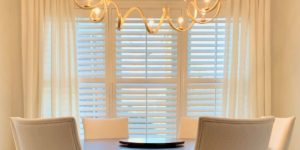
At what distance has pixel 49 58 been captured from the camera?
4195 mm

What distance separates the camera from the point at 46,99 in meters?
4.19

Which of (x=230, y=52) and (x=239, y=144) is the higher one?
(x=230, y=52)

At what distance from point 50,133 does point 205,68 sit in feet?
8.17

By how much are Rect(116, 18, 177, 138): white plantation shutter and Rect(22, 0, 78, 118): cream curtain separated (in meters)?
0.54

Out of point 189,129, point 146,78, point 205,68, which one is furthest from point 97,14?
point 205,68

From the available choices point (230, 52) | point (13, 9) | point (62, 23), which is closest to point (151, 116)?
point (230, 52)

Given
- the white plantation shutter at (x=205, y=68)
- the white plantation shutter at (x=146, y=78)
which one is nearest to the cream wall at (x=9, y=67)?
the white plantation shutter at (x=146, y=78)

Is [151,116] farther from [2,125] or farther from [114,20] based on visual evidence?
[2,125]

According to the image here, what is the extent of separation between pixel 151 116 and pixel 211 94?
28.7 inches

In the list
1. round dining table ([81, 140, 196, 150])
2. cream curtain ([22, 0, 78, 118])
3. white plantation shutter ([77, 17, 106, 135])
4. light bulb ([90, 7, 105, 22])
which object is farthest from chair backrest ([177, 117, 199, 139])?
light bulb ([90, 7, 105, 22])

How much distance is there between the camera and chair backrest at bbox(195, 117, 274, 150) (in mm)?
2156

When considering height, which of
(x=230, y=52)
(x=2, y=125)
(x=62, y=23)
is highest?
(x=62, y=23)

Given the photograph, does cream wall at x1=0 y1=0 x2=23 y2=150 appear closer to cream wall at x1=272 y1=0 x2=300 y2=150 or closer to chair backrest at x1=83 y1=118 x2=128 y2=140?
chair backrest at x1=83 y1=118 x2=128 y2=140

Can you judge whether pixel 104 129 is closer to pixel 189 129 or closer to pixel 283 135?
pixel 189 129
